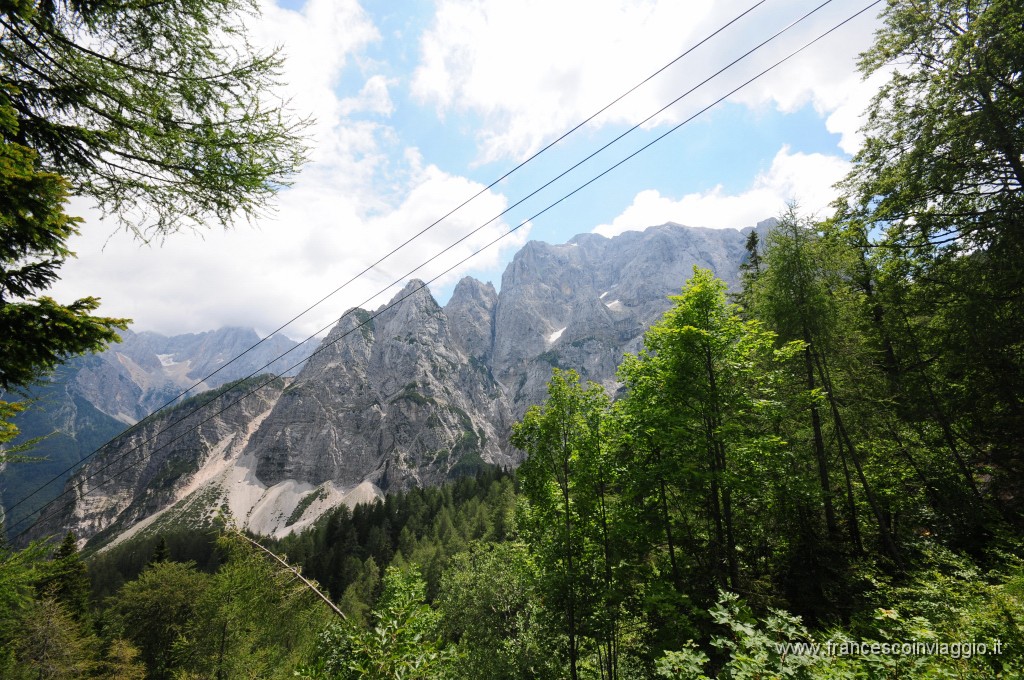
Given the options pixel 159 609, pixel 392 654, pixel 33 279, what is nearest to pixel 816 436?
pixel 392 654

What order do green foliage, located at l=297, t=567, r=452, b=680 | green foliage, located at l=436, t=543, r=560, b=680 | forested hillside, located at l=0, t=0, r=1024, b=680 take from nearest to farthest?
green foliage, located at l=297, t=567, r=452, b=680 → forested hillside, located at l=0, t=0, r=1024, b=680 → green foliage, located at l=436, t=543, r=560, b=680

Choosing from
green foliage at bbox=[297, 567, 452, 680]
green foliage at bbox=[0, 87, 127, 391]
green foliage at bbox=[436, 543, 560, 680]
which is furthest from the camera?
green foliage at bbox=[436, 543, 560, 680]

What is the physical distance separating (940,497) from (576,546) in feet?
45.1

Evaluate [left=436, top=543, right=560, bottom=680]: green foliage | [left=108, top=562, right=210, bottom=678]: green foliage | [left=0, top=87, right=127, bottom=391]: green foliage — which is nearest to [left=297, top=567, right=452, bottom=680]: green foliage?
[left=0, top=87, right=127, bottom=391]: green foliage

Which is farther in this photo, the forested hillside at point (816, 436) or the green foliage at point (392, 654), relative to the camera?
the forested hillside at point (816, 436)

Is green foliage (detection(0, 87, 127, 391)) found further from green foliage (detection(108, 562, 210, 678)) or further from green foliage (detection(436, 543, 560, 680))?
green foliage (detection(108, 562, 210, 678))

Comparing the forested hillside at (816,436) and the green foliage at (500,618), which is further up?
the forested hillside at (816,436)

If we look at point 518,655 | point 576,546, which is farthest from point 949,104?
point 518,655

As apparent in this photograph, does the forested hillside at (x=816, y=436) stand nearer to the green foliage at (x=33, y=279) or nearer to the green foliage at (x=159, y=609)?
the green foliage at (x=33, y=279)

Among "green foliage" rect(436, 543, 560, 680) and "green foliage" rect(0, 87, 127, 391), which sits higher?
"green foliage" rect(0, 87, 127, 391)

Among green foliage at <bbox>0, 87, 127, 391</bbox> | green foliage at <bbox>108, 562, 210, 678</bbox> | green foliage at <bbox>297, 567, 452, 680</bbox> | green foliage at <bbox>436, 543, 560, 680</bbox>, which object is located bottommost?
green foliage at <bbox>436, 543, 560, 680</bbox>

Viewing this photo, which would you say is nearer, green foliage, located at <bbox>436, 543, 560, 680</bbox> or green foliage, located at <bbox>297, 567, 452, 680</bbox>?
green foliage, located at <bbox>297, 567, 452, 680</bbox>

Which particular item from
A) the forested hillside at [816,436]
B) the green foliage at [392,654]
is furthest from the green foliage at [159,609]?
the green foliage at [392,654]

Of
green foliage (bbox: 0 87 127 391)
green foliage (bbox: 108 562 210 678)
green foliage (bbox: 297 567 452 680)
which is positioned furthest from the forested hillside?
green foliage (bbox: 108 562 210 678)
